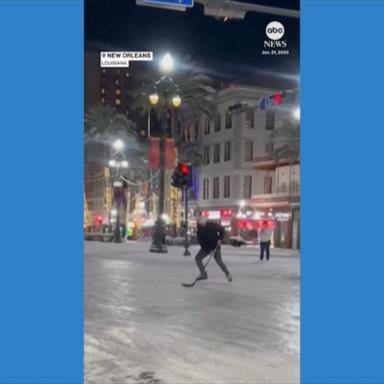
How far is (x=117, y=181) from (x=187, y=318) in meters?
1.01

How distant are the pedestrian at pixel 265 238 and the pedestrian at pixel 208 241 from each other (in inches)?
10.3

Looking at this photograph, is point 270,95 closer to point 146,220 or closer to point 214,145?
point 214,145

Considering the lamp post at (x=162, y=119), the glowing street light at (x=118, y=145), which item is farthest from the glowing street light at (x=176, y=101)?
the glowing street light at (x=118, y=145)

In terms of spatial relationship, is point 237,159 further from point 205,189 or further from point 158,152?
point 158,152

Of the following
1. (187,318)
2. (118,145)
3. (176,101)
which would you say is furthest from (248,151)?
(187,318)

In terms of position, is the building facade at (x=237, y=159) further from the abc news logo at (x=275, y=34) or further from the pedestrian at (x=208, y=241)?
the abc news logo at (x=275, y=34)

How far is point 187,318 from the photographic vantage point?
3.31 metres

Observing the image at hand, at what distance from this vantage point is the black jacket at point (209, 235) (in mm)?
3250

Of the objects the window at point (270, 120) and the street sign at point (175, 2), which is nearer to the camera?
the street sign at point (175, 2)

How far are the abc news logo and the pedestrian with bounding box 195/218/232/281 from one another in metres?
1.18

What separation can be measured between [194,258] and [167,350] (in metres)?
0.60

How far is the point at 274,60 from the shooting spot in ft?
10.1

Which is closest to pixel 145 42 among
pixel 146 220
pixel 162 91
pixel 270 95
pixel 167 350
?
pixel 162 91

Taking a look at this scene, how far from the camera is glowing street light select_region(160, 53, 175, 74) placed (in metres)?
3.09
